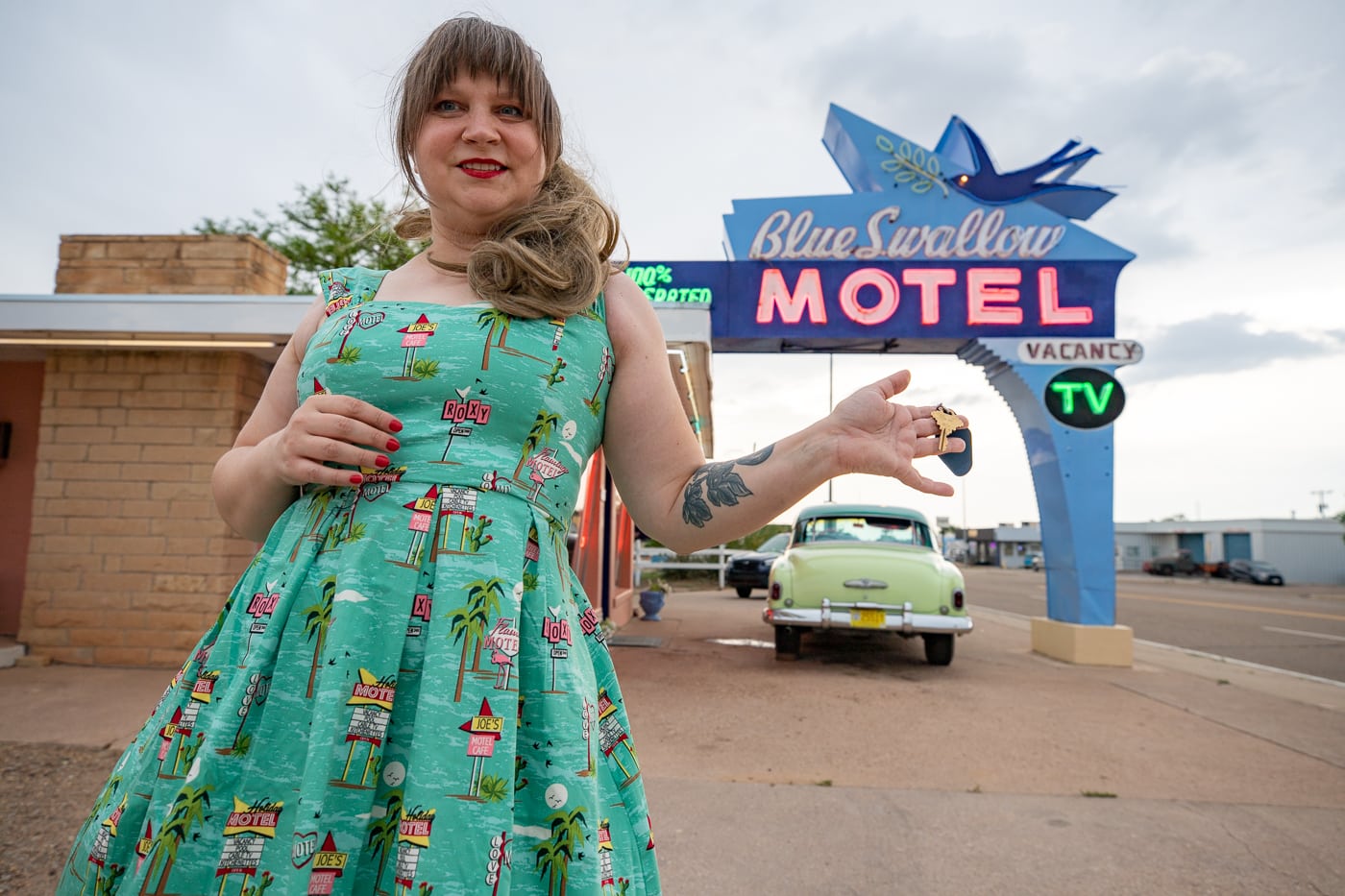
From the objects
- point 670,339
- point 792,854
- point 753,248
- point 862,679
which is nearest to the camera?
→ point 792,854

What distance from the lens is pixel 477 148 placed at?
1.25 meters

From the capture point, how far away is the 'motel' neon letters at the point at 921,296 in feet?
26.9

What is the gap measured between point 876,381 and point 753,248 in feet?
→ 25.8

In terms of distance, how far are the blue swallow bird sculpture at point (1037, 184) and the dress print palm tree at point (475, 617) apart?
30.0 ft

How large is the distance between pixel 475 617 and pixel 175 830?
17.2 inches

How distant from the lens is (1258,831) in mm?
3518

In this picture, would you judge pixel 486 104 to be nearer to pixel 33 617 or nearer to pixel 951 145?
pixel 33 617

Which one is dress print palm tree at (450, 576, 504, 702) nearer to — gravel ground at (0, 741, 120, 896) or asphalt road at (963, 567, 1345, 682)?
gravel ground at (0, 741, 120, 896)

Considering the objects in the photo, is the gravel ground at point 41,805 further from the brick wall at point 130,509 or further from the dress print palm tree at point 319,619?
the dress print palm tree at point 319,619

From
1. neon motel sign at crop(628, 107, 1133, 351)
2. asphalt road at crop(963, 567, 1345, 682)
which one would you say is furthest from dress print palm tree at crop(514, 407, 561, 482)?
asphalt road at crop(963, 567, 1345, 682)

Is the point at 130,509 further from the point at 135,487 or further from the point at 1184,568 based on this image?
the point at 1184,568

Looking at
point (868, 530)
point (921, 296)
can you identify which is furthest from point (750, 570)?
point (921, 296)

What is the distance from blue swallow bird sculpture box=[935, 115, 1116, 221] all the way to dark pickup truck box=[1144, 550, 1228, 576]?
141ft

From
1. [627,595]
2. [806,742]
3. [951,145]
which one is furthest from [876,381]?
[627,595]
